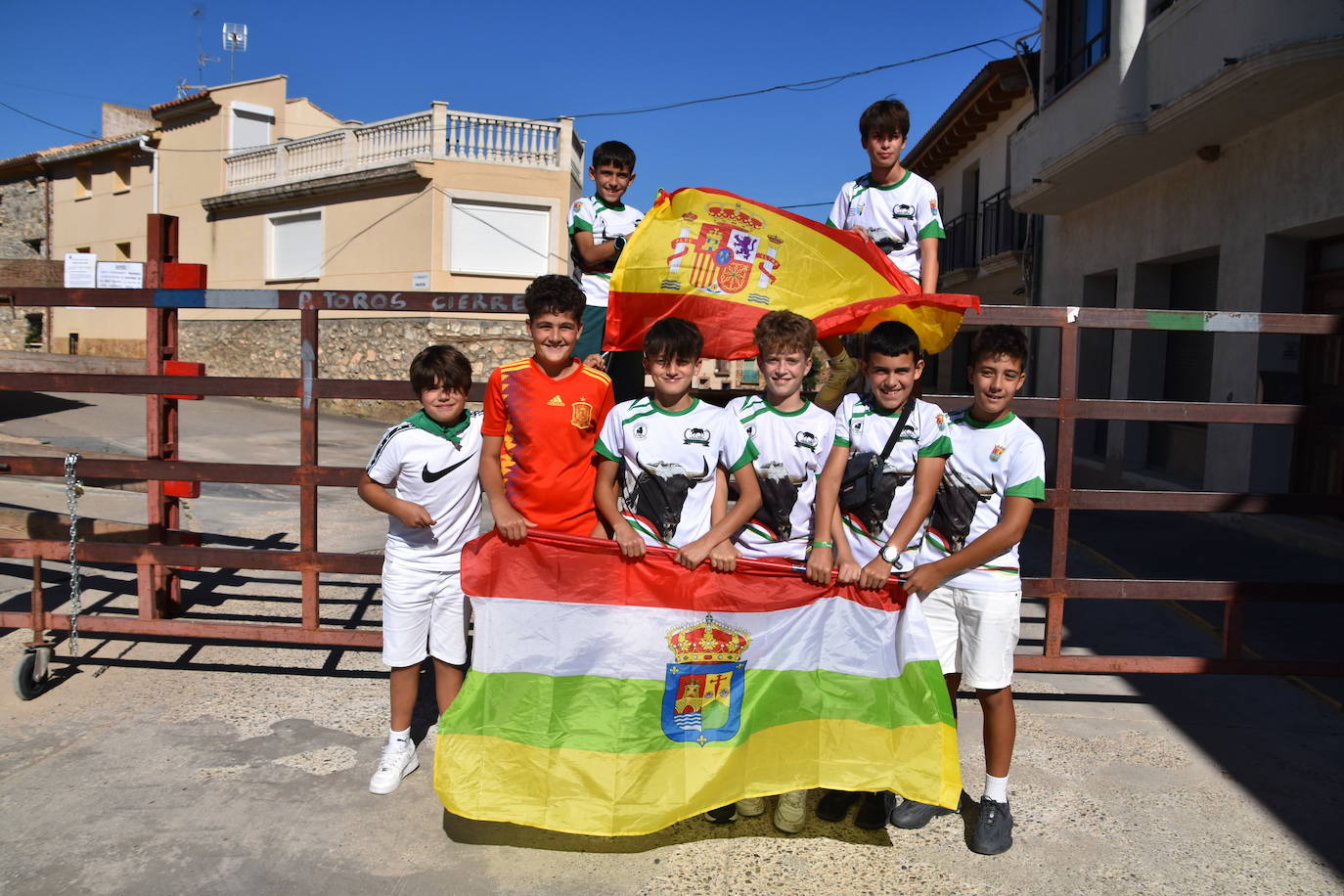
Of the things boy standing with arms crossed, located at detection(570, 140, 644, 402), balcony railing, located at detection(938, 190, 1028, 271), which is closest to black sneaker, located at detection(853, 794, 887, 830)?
boy standing with arms crossed, located at detection(570, 140, 644, 402)

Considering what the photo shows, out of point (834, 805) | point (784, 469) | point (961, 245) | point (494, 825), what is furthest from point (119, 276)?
point (961, 245)

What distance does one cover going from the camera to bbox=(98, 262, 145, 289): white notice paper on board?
4.66 metres

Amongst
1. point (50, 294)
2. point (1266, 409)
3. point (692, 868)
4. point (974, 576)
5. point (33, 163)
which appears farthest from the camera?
point (33, 163)

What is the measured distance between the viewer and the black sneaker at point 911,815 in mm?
3303

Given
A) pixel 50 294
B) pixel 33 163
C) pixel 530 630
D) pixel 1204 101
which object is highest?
pixel 33 163

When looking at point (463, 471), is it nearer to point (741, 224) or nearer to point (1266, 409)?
point (741, 224)

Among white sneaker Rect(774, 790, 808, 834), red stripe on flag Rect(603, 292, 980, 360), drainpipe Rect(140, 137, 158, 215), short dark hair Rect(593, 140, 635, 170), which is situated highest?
drainpipe Rect(140, 137, 158, 215)

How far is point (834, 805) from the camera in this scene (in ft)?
11.0

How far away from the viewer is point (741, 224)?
3.77 meters

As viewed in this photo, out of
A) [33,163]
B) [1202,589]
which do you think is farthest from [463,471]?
[33,163]

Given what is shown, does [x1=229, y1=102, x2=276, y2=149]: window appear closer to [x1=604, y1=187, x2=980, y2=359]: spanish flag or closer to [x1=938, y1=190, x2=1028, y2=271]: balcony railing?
[x1=938, y1=190, x2=1028, y2=271]: balcony railing

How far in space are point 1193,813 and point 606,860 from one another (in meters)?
2.19

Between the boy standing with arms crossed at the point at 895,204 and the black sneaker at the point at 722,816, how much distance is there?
188cm

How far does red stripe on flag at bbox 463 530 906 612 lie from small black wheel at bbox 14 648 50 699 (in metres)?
2.43
